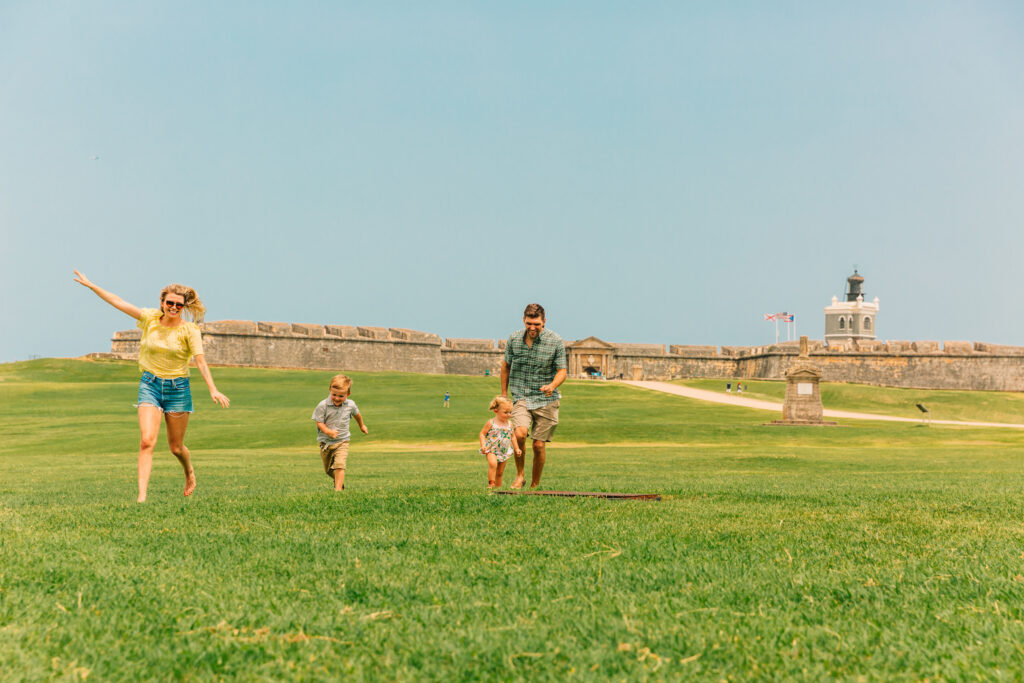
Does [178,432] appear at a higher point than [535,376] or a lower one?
lower

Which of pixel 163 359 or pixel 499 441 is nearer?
pixel 163 359

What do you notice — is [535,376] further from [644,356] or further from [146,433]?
[644,356]

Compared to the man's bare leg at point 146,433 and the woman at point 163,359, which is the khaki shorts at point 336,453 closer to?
the woman at point 163,359

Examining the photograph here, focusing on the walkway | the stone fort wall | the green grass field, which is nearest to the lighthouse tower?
the stone fort wall

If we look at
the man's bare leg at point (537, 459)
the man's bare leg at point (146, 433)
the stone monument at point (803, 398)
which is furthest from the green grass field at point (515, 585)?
the stone monument at point (803, 398)

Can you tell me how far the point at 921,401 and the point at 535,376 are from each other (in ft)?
131

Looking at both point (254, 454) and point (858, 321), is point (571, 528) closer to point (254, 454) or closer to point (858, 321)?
point (254, 454)

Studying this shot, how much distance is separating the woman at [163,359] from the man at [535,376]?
284cm

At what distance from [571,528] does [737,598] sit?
5.59 feet

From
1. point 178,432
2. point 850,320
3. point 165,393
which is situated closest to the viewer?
point 165,393

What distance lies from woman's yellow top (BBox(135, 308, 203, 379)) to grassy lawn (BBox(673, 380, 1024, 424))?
121 feet

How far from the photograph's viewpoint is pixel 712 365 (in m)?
68.7

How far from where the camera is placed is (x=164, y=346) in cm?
707

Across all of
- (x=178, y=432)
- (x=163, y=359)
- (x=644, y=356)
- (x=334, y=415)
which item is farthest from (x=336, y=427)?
(x=644, y=356)
